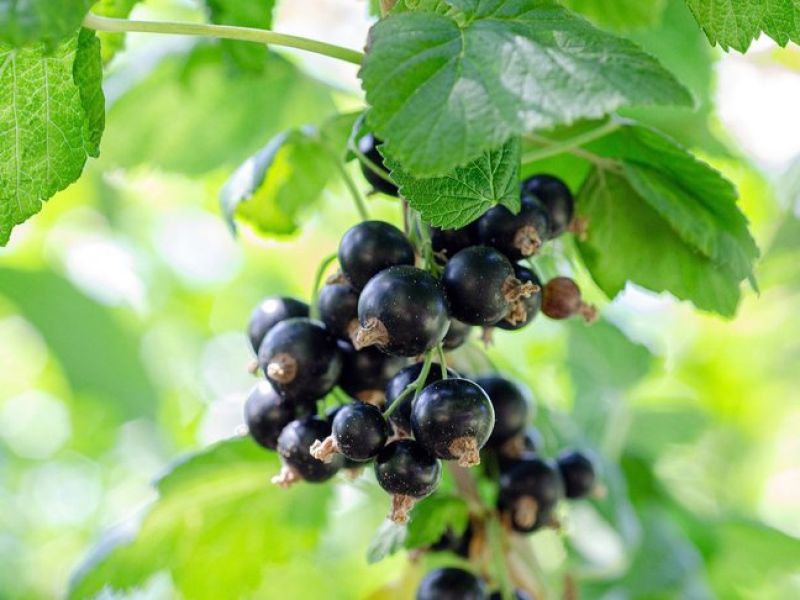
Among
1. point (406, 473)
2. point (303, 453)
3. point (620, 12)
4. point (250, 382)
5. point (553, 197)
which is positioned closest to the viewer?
point (406, 473)

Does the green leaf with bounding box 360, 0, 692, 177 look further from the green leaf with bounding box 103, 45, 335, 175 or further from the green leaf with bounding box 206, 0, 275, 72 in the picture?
the green leaf with bounding box 103, 45, 335, 175

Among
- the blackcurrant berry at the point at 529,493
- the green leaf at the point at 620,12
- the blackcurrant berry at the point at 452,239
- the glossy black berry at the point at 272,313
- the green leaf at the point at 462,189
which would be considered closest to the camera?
the green leaf at the point at 462,189

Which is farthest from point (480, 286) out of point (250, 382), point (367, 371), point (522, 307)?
point (250, 382)

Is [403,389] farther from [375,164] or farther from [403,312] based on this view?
[375,164]

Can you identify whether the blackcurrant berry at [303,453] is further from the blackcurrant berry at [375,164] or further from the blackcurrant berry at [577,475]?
the blackcurrant berry at [577,475]

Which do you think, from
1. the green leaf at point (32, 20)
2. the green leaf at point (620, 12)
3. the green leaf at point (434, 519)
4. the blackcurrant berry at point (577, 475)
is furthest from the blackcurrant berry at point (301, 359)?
the green leaf at point (620, 12)

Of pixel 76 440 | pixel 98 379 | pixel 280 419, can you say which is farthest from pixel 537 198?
pixel 76 440
